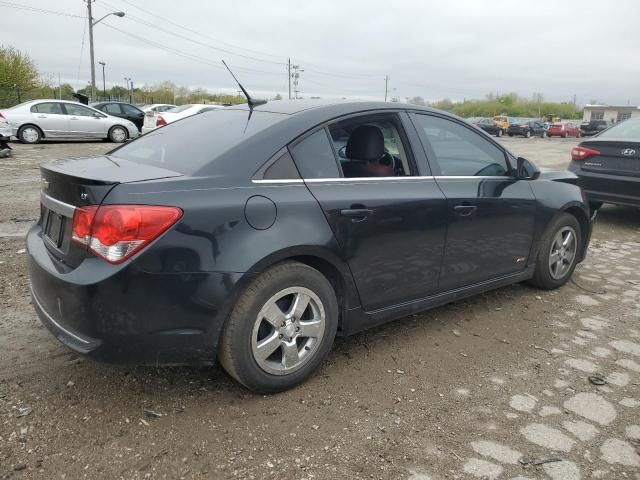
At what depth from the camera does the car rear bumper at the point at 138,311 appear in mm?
2359

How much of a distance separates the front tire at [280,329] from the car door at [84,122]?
647 inches

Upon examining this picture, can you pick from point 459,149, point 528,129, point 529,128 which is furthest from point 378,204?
point 529,128

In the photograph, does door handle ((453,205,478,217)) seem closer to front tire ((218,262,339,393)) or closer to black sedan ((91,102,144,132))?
front tire ((218,262,339,393))

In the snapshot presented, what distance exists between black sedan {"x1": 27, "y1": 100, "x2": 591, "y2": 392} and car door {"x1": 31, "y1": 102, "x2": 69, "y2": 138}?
14.9 meters

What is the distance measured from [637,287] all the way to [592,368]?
192 cm

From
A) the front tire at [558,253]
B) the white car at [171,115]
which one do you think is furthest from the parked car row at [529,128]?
the front tire at [558,253]

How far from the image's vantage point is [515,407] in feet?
9.21

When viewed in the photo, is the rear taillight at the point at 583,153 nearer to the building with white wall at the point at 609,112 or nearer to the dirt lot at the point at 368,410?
the dirt lot at the point at 368,410

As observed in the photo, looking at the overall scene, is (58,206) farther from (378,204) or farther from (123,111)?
(123,111)

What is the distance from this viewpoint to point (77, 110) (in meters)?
17.0

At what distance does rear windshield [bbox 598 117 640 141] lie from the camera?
271 inches

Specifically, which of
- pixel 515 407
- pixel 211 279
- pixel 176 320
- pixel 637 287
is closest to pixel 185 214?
pixel 211 279

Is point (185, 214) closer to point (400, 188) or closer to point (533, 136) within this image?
point (400, 188)

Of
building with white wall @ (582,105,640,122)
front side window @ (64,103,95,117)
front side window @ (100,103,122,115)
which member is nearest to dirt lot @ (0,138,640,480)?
front side window @ (64,103,95,117)
